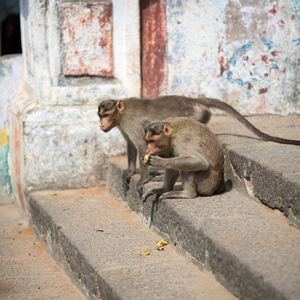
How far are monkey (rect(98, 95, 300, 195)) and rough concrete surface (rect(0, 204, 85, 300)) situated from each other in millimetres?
965

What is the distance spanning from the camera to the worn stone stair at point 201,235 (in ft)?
8.76

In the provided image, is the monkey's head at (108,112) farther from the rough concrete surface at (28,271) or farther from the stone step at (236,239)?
the rough concrete surface at (28,271)

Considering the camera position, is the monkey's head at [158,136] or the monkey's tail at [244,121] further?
the monkey's tail at [244,121]

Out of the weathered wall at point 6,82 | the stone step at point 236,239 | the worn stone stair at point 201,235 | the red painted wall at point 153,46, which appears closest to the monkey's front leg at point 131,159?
the worn stone stair at point 201,235

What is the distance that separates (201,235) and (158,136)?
33.5 inches

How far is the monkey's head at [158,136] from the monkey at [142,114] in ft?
1.92

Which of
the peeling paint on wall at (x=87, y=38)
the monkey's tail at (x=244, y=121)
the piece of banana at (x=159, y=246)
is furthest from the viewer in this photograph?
the peeling paint on wall at (x=87, y=38)

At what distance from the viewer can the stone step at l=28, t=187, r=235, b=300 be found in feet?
9.34

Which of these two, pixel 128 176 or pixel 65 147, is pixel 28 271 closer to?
pixel 128 176

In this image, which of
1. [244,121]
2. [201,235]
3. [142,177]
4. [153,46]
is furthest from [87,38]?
[201,235]

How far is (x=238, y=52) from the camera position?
5188 millimetres

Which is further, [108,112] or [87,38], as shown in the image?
[87,38]

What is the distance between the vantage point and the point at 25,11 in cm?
521

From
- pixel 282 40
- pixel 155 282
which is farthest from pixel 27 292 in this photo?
pixel 282 40
